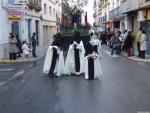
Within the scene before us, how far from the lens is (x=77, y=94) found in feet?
35.0

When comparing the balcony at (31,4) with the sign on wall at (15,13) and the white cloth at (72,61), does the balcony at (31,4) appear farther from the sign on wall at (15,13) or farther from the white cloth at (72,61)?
the white cloth at (72,61)

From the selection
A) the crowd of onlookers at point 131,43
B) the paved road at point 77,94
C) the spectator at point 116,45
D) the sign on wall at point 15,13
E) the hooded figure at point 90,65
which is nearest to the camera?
the paved road at point 77,94

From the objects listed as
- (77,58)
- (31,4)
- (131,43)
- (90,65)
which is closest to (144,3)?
(131,43)

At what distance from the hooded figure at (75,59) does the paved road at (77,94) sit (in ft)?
2.03

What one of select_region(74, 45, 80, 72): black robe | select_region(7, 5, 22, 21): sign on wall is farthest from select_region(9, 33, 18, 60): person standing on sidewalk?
select_region(74, 45, 80, 72): black robe

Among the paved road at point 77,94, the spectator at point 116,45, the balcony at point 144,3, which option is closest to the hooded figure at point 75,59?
the paved road at point 77,94

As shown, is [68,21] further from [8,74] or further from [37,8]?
[37,8]

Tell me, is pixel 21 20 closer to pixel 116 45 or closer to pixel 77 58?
pixel 116 45

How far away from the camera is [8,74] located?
1606 cm

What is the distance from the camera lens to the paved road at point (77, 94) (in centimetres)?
882

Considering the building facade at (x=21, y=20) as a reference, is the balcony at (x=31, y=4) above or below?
above

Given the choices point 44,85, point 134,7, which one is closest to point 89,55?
point 44,85

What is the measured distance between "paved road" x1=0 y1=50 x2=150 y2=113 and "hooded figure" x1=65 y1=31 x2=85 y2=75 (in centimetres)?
62

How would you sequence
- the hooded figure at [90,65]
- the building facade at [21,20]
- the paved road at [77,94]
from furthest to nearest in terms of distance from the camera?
1. the building facade at [21,20]
2. the hooded figure at [90,65]
3. the paved road at [77,94]
